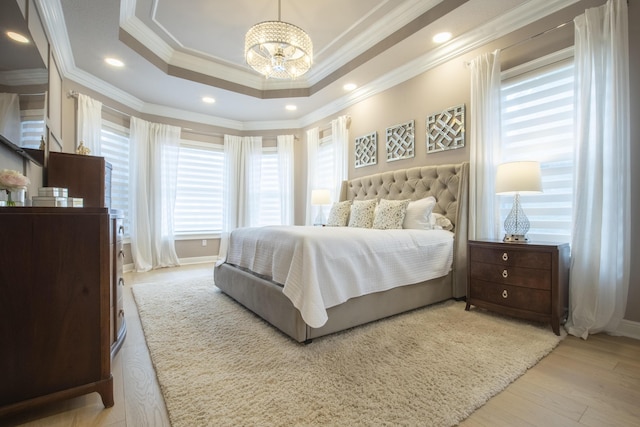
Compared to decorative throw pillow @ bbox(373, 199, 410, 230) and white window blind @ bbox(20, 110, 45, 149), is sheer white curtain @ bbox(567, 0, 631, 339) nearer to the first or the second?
decorative throw pillow @ bbox(373, 199, 410, 230)

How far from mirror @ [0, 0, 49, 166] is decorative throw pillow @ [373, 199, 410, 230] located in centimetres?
293

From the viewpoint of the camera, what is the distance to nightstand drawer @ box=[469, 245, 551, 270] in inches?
85.7

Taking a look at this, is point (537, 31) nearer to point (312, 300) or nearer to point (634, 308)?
point (634, 308)

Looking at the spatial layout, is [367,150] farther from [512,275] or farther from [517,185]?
[512,275]

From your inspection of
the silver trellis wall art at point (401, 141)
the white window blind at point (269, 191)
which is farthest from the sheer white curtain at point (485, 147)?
the white window blind at point (269, 191)

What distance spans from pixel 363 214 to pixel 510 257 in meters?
1.60

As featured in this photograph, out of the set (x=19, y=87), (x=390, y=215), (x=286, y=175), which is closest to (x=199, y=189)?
(x=286, y=175)

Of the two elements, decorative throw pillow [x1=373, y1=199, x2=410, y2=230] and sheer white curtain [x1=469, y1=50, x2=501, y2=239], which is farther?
decorative throw pillow [x1=373, y1=199, x2=410, y2=230]

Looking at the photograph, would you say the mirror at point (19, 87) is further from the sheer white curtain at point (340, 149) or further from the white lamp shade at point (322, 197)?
the sheer white curtain at point (340, 149)

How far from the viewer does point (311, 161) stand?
17.8ft

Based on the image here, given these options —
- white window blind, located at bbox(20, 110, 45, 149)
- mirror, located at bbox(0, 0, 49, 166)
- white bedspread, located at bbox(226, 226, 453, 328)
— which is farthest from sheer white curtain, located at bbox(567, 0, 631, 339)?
white window blind, located at bbox(20, 110, 45, 149)

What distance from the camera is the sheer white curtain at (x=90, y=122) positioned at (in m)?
3.84

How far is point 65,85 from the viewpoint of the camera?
373 cm

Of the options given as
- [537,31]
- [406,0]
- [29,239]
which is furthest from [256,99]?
[29,239]
